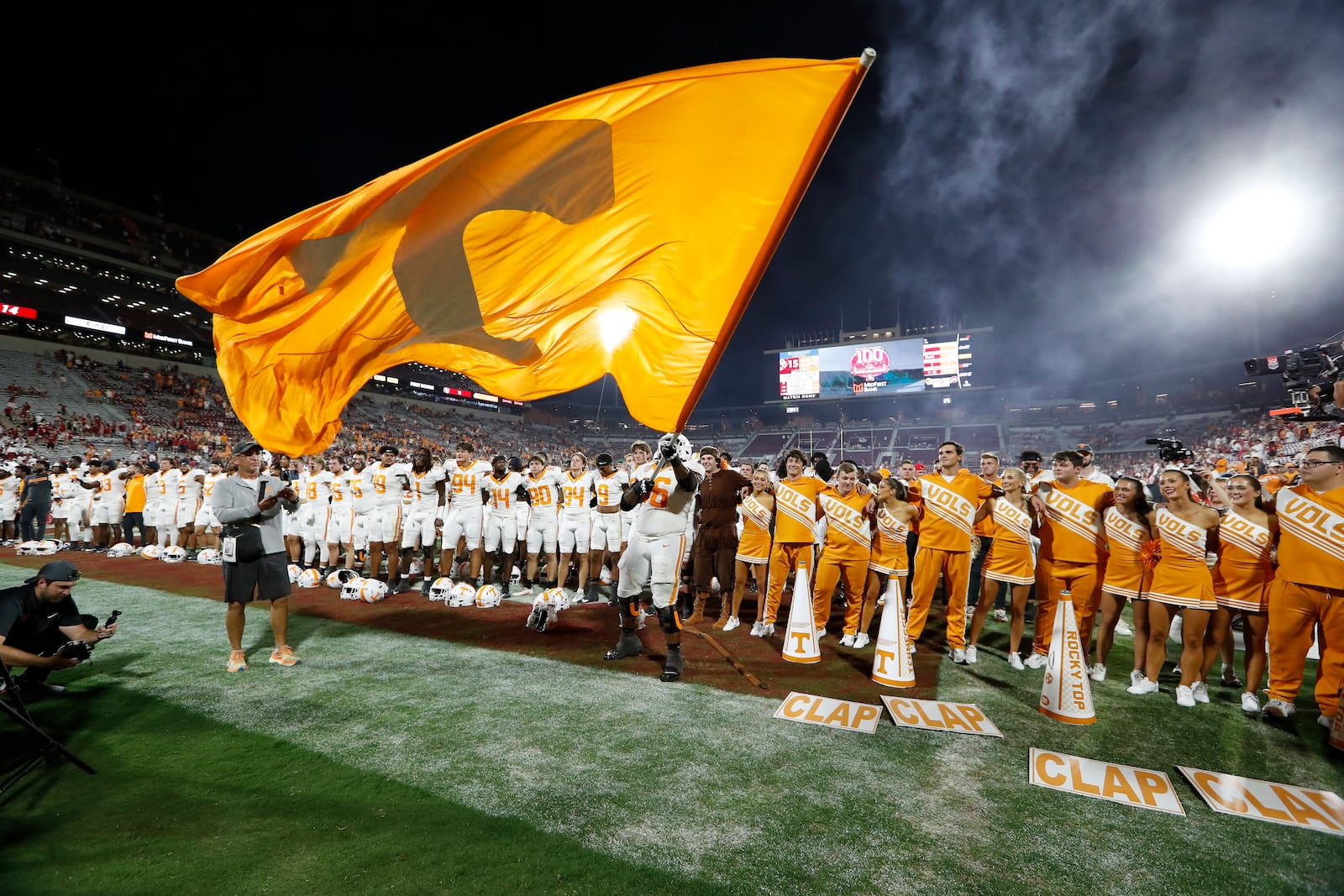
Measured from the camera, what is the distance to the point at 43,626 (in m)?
4.66

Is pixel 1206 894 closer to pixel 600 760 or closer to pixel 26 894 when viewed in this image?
pixel 600 760

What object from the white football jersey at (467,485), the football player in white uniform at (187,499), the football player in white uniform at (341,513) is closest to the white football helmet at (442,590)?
the white football jersey at (467,485)

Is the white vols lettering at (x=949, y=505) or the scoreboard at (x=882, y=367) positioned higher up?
the scoreboard at (x=882, y=367)

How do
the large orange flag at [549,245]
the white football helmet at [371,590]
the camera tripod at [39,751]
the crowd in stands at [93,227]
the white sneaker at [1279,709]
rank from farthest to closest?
the crowd in stands at [93,227]
the white football helmet at [371,590]
the white sneaker at [1279,709]
the large orange flag at [549,245]
the camera tripod at [39,751]

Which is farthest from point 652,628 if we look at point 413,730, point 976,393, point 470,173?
point 976,393

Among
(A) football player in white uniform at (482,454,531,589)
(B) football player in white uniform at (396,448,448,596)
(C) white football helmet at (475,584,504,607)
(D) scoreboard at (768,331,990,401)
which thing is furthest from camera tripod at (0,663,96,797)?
(D) scoreboard at (768,331,990,401)

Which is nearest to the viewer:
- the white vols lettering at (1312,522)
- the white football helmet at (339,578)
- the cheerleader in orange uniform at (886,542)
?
the white vols lettering at (1312,522)

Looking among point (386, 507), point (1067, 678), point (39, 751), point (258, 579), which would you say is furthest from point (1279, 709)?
point (386, 507)

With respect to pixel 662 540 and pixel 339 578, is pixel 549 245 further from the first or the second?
pixel 339 578

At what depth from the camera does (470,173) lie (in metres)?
4.14

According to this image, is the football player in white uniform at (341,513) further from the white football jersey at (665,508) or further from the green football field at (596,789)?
the white football jersey at (665,508)

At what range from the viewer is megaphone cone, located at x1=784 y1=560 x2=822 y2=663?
611 centimetres

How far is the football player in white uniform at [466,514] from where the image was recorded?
30.7ft

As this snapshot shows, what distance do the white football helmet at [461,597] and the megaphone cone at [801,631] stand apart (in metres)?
4.76
